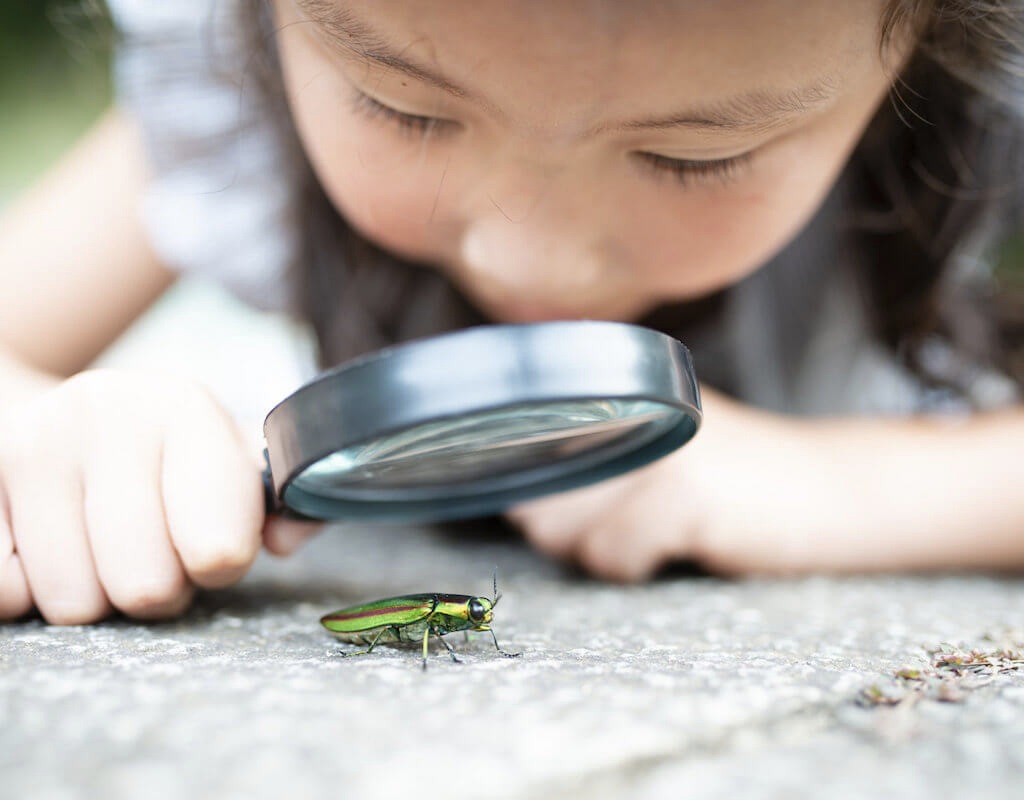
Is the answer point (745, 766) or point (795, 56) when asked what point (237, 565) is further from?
point (795, 56)

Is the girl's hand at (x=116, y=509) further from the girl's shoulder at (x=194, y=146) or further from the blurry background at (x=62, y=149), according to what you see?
the blurry background at (x=62, y=149)

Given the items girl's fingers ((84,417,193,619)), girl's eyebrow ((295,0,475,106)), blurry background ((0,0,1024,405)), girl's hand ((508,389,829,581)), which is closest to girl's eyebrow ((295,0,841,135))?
girl's eyebrow ((295,0,475,106))

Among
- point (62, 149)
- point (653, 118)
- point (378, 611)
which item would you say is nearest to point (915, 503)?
point (653, 118)

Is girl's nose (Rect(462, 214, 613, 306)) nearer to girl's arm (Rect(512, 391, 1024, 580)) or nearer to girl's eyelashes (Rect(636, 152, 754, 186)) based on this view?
girl's eyelashes (Rect(636, 152, 754, 186))

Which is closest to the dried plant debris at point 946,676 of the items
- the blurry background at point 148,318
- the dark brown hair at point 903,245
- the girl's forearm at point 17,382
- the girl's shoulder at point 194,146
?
the dark brown hair at point 903,245

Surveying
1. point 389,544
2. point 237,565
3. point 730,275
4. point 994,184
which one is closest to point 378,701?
point 237,565

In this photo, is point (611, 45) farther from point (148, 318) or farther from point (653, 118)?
point (148, 318)
